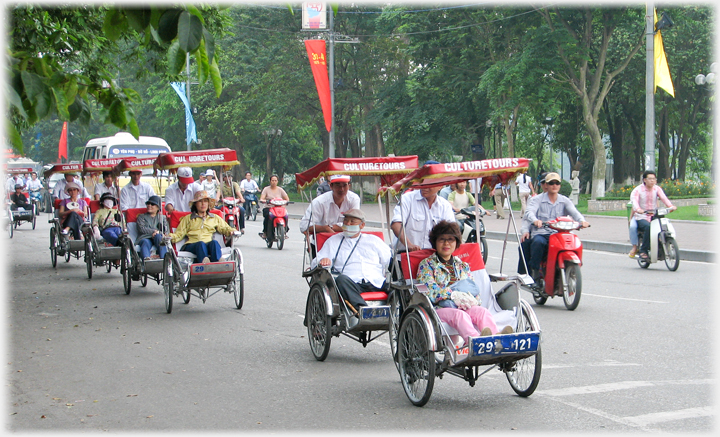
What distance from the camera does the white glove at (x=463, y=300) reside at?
6.05 metres

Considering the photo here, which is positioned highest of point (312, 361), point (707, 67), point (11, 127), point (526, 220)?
point (707, 67)

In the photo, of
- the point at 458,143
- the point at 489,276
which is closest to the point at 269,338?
the point at 489,276

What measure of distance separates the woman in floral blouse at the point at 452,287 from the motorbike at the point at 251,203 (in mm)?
22080

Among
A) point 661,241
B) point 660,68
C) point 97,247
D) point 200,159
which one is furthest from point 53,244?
point 660,68

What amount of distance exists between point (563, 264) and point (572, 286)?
0.98ft

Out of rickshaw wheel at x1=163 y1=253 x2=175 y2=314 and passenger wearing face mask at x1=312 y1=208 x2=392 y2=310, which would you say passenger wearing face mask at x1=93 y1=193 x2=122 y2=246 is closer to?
rickshaw wheel at x1=163 y1=253 x2=175 y2=314

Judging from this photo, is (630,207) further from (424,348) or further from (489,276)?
(424,348)

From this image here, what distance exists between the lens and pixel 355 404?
589 cm

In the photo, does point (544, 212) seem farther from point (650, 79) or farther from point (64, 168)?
point (650, 79)

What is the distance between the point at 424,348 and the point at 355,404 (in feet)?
2.23

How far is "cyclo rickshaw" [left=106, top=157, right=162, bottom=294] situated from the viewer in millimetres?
11625

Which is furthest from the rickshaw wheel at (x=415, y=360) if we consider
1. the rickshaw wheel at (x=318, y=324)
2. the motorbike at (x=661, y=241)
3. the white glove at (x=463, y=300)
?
the motorbike at (x=661, y=241)

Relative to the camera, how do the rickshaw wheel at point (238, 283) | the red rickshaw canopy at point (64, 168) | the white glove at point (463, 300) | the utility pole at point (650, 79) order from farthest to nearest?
the utility pole at point (650, 79) < the red rickshaw canopy at point (64, 168) < the rickshaw wheel at point (238, 283) < the white glove at point (463, 300)

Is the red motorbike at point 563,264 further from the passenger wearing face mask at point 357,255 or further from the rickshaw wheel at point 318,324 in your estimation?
the rickshaw wheel at point 318,324
